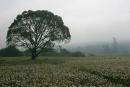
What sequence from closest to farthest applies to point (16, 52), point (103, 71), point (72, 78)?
point (72, 78)
point (103, 71)
point (16, 52)

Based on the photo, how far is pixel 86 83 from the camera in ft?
100

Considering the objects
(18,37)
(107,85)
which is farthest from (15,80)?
(18,37)

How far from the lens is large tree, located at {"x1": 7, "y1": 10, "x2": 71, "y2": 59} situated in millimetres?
70250

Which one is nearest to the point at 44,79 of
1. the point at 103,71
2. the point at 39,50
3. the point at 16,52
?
the point at 103,71

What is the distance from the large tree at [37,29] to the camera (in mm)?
70250

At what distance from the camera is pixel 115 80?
111 feet

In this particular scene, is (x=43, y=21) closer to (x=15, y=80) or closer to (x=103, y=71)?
(x=103, y=71)

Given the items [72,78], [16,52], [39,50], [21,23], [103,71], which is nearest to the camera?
[72,78]

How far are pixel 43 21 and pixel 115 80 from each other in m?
39.7

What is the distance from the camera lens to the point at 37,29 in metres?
71.2

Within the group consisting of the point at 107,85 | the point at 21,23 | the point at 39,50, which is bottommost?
the point at 107,85

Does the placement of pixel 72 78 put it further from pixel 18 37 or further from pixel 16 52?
pixel 16 52

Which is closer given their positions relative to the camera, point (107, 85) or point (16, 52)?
point (107, 85)

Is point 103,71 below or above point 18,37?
below
